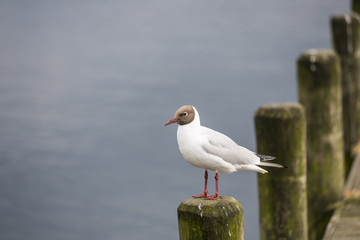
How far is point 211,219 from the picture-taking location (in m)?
3.01

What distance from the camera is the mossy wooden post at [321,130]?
6340mm

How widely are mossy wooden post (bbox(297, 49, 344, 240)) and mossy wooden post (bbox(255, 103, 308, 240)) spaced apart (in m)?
1.24

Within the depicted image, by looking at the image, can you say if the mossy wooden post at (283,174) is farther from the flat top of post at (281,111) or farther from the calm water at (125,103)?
the calm water at (125,103)

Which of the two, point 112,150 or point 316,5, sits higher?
point 316,5

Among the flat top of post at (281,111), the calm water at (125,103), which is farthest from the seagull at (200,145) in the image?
the calm water at (125,103)

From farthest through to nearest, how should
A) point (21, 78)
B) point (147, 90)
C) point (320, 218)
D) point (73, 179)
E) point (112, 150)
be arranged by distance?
1. point (21, 78)
2. point (147, 90)
3. point (112, 150)
4. point (73, 179)
5. point (320, 218)

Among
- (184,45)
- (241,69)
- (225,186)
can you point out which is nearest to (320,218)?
(225,186)

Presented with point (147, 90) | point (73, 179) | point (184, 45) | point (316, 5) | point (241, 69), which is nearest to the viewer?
point (73, 179)

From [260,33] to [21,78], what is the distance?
11.8m

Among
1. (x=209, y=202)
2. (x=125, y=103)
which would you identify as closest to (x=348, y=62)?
(x=209, y=202)

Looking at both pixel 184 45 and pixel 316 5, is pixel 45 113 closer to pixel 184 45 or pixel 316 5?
pixel 184 45

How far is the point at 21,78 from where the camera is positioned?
25.5 m

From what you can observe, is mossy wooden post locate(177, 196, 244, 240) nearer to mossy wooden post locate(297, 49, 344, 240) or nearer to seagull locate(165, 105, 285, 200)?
seagull locate(165, 105, 285, 200)

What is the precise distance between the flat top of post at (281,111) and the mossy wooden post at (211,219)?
194 cm
